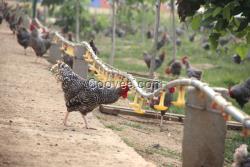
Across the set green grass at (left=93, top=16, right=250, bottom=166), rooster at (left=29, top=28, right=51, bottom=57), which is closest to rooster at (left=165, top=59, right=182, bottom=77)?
green grass at (left=93, top=16, right=250, bottom=166)

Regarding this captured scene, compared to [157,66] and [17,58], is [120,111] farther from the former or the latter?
[157,66]

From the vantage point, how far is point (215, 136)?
702 centimetres

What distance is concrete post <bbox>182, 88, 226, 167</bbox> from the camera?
702cm

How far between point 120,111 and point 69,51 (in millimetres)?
5308

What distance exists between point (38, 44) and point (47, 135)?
38.6 ft

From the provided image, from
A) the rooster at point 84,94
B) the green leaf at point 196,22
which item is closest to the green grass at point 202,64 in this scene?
the rooster at point 84,94

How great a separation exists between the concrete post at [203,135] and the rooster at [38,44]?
1346 cm

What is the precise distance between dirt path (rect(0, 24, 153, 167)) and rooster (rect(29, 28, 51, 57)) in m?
5.39

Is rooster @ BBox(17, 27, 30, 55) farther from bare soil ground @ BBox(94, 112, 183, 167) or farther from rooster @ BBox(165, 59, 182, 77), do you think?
bare soil ground @ BBox(94, 112, 183, 167)

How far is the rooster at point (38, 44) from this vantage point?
20244 mm

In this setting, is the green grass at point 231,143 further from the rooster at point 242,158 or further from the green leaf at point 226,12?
the green leaf at point 226,12

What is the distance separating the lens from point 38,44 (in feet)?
67.0

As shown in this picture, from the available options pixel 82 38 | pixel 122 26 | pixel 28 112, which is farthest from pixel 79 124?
pixel 122 26

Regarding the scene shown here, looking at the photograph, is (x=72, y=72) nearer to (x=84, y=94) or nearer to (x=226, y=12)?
(x=84, y=94)
